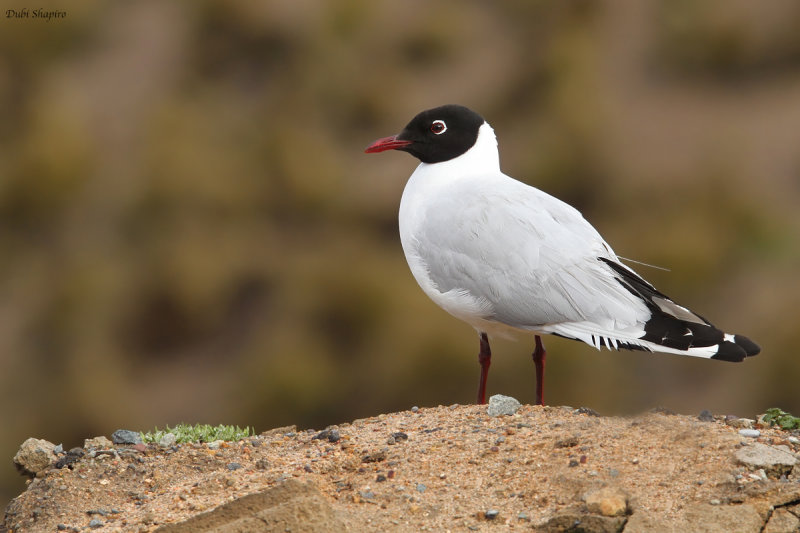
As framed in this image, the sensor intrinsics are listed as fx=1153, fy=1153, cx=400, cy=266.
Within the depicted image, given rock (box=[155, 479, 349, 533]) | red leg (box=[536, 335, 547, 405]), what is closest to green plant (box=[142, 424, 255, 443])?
rock (box=[155, 479, 349, 533])

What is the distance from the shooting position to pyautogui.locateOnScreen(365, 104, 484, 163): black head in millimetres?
7098

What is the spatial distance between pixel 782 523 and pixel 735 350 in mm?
1509

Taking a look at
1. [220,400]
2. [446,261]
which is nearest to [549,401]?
[220,400]

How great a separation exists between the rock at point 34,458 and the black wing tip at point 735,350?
3395 mm

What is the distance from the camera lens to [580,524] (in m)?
4.52

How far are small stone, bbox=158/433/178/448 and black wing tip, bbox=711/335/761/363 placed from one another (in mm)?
2826

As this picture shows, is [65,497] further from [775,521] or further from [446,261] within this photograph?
[775,521]

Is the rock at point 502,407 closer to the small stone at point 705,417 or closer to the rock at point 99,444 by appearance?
the small stone at point 705,417

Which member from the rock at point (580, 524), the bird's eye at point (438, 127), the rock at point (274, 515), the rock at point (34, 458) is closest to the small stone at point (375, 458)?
the rock at point (274, 515)

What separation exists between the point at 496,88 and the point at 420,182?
15.6 meters

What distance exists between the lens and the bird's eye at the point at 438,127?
713cm

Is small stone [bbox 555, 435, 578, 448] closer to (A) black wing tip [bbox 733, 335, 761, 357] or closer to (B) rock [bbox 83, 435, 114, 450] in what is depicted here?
(A) black wing tip [bbox 733, 335, 761, 357]

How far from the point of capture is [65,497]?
17.8 ft

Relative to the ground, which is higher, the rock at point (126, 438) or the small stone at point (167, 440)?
the rock at point (126, 438)
